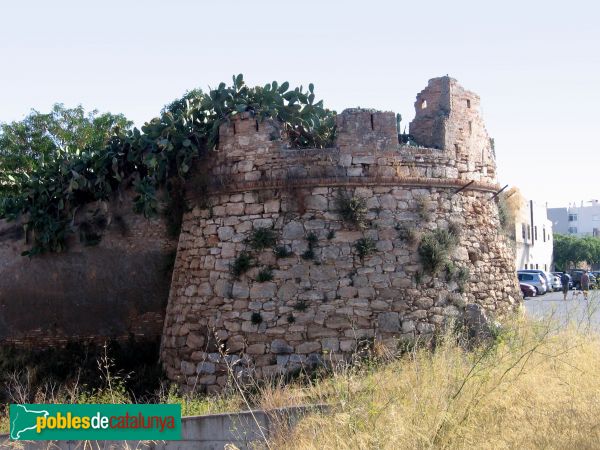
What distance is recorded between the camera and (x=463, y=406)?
6.82 m

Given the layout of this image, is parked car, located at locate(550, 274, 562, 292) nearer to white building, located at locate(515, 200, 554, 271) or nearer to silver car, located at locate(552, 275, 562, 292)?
silver car, located at locate(552, 275, 562, 292)

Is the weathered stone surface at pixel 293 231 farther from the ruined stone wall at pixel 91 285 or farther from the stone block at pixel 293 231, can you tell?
the ruined stone wall at pixel 91 285

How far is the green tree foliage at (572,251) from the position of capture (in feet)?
184

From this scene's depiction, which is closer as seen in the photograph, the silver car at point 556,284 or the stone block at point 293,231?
the stone block at point 293,231

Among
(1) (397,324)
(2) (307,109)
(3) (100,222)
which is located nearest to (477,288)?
(1) (397,324)

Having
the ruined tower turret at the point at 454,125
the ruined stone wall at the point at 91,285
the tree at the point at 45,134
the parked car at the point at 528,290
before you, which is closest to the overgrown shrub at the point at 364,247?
the ruined tower turret at the point at 454,125

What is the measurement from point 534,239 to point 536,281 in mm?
17345

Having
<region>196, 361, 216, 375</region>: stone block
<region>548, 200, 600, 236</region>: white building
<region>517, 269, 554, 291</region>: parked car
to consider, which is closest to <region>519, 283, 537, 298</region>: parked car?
<region>517, 269, 554, 291</region>: parked car

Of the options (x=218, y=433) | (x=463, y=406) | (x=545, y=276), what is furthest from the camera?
(x=545, y=276)

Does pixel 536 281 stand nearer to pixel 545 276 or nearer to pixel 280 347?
pixel 545 276

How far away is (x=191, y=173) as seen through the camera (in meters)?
11.3

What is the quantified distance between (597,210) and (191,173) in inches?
3364

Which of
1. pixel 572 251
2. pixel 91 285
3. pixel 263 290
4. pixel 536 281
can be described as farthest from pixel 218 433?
pixel 572 251

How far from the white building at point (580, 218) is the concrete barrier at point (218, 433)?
84631 mm
